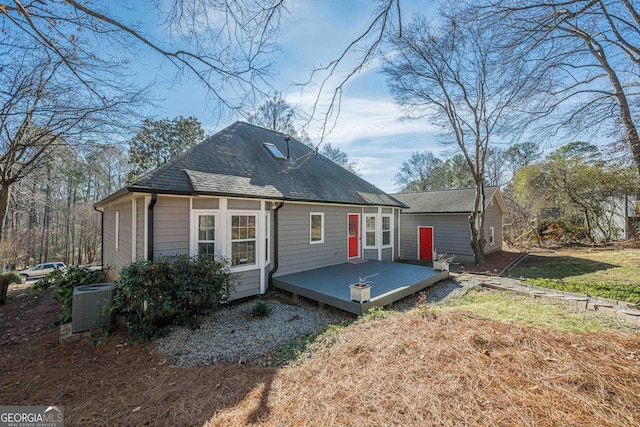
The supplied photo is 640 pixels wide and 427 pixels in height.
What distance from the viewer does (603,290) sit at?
24.0 ft

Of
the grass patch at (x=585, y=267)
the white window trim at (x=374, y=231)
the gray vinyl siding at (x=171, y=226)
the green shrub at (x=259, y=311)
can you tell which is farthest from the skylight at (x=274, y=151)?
the grass patch at (x=585, y=267)

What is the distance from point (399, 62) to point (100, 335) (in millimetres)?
12703

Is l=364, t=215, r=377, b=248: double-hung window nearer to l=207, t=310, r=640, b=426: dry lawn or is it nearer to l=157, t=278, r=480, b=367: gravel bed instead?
l=157, t=278, r=480, b=367: gravel bed

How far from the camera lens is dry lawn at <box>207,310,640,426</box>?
225 centimetres

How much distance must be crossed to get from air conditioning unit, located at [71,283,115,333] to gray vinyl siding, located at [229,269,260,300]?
2381mm

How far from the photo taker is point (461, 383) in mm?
2639

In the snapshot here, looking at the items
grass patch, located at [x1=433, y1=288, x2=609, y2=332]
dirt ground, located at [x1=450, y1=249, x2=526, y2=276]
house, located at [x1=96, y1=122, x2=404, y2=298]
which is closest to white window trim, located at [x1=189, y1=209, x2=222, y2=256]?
house, located at [x1=96, y1=122, x2=404, y2=298]

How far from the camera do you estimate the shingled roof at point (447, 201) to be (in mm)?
14656

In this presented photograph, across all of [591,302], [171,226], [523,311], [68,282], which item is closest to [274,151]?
[171,226]

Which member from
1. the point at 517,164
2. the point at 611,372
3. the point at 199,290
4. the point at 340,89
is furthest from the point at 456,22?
the point at 517,164

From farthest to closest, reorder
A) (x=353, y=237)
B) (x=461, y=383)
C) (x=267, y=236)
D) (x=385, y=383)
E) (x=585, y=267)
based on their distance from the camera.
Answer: (x=585, y=267) → (x=353, y=237) → (x=267, y=236) → (x=385, y=383) → (x=461, y=383)

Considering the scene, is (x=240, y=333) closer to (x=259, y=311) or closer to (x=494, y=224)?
(x=259, y=311)

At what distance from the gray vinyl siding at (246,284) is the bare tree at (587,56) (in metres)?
6.95

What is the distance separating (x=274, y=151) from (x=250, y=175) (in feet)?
8.64
